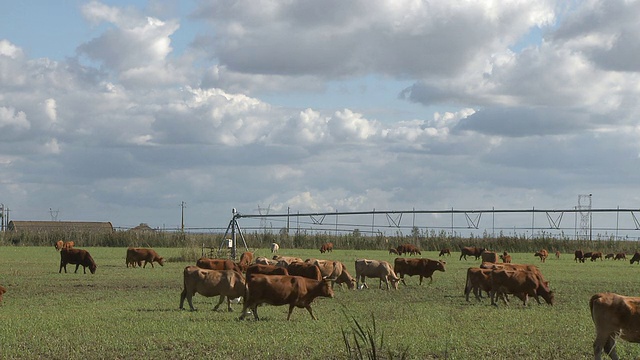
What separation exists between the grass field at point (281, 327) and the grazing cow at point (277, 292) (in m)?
0.40

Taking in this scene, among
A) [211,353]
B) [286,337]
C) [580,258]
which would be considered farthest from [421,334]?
[580,258]

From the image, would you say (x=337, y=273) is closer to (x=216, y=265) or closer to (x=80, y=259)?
(x=216, y=265)

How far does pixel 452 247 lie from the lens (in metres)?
79.6

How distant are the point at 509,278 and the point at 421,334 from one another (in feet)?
23.1

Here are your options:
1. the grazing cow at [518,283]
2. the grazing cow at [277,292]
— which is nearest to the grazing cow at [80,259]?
the grazing cow at [277,292]

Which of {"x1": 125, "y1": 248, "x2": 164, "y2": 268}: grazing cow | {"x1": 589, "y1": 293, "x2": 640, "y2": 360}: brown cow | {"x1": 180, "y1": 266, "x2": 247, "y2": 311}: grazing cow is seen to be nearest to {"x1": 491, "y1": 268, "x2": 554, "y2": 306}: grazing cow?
{"x1": 180, "y1": 266, "x2": 247, "y2": 311}: grazing cow

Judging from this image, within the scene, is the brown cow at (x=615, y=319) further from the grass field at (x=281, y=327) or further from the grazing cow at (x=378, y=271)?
the grazing cow at (x=378, y=271)

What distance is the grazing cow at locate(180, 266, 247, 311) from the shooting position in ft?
65.7

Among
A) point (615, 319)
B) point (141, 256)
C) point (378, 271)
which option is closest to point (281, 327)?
point (615, 319)

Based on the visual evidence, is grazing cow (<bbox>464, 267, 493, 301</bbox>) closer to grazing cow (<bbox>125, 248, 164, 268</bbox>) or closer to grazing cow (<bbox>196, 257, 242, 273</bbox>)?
grazing cow (<bbox>196, 257, 242, 273</bbox>)

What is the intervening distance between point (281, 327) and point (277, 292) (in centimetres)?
141

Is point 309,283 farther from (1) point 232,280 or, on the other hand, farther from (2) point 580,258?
(2) point 580,258

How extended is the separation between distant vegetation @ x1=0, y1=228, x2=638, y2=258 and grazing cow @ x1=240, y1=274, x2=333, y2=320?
5534 cm

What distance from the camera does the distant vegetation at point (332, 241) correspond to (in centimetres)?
7619
